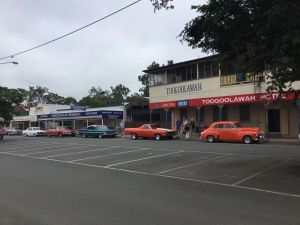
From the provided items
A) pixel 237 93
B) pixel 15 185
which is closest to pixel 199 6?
pixel 15 185

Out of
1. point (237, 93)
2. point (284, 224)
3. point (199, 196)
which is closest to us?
point (284, 224)

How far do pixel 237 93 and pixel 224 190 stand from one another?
23.0 meters

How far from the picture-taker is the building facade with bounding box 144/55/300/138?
96.9 ft

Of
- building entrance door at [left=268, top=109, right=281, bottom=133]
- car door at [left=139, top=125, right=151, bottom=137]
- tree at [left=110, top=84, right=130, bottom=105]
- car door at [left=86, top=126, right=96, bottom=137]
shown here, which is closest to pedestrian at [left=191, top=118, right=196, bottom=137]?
car door at [left=139, top=125, right=151, bottom=137]

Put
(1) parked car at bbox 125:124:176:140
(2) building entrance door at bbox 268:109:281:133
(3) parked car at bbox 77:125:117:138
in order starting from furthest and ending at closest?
(3) parked car at bbox 77:125:117:138
(1) parked car at bbox 125:124:176:140
(2) building entrance door at bbox 268:109:281:133

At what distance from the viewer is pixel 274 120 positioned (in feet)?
100

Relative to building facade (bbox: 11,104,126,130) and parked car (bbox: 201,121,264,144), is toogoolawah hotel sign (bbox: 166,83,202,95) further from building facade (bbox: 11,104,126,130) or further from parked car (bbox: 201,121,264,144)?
building facade (bbox: 11,104,126,130)

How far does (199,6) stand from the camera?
12.3 metres

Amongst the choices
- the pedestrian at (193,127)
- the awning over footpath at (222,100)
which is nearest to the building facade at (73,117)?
the awning over footpath at (222,100)

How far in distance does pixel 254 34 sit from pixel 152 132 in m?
22.0

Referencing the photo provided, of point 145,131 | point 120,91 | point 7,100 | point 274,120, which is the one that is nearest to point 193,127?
point 145,131

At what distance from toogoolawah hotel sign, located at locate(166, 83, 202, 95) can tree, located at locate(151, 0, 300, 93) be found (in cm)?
2251

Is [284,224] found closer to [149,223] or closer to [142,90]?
[149,223]

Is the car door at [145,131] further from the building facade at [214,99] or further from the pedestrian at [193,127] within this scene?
the building facade at [214,99]
